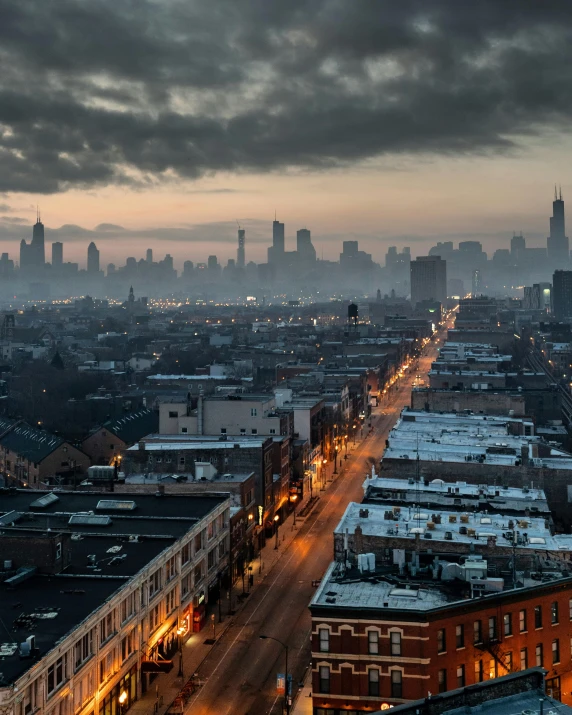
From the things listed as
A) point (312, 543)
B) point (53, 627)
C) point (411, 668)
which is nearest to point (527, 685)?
point (411, 668)

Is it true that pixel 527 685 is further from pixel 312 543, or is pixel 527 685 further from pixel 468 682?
pixel 312 543

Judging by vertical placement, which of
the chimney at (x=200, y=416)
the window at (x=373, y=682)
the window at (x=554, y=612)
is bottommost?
the window at (x=373, y=682)

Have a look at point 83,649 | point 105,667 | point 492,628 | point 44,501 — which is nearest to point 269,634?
point 105,667

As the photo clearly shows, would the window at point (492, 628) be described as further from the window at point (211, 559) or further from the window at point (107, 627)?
the window at point (211, 559)

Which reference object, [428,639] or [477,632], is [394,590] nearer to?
[428,639]

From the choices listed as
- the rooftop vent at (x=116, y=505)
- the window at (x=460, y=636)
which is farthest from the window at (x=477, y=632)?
the rooftop vent at (x=116, y=505)

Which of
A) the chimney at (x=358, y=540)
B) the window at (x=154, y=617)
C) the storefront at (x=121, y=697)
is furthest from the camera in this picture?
the chimney at (x=358, y=540)
